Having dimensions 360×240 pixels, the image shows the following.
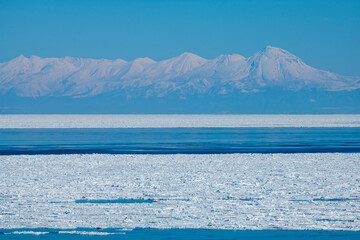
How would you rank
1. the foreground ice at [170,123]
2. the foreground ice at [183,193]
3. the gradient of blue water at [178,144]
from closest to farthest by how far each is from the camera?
the foreground ice at [183,193] < the gradient of blue water at [178,144] < the foreground ice at [170,123]

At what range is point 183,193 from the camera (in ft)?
36.1

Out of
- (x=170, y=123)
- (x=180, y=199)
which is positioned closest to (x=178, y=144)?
(x=180, y=199)

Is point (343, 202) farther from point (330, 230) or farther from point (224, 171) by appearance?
point (224, 171)

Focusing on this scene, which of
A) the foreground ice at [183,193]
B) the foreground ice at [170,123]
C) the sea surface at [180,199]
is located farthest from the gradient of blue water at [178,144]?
the foreground ice at [170,123]

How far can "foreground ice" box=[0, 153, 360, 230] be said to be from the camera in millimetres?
8305

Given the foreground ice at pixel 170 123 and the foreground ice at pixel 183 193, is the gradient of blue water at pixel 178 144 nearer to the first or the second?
the foreground ice at pixel 183 193

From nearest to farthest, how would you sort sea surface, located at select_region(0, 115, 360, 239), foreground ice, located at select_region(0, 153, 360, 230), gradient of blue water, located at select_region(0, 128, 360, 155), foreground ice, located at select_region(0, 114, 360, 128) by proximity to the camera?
1. sea surface, located at select_region(0, 115, 360, 239)
2. foreground ice, located at select_region(0, 153, 360, 230)
3. gradient of blue water, located at select_region(0, 128, 360, 155)
4. foreground ice, located at select_region(0, 114, 360, 128)

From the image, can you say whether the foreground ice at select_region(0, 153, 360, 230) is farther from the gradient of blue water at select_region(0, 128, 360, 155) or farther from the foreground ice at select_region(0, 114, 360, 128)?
the foreground ice at select_region(0, 114, 360, 128)

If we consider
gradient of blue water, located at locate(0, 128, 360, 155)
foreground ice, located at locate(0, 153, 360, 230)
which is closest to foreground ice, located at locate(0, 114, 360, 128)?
gradient of blue water, located at locate(0, 128, 360, 155)

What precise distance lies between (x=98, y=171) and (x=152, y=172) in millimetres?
1555

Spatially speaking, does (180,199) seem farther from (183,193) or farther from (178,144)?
(178,144)

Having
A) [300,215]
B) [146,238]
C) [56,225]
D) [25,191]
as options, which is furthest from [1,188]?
[300,215]

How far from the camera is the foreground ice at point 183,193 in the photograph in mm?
8305

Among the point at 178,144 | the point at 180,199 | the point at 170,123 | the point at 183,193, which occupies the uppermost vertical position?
the point at 170,123
